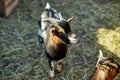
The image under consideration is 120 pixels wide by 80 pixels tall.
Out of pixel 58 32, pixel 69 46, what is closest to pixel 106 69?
pixel 58 32

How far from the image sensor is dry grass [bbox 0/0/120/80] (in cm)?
356

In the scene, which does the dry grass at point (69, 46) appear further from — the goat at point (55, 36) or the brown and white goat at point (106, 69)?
the brown and white goat at point (106, 69)

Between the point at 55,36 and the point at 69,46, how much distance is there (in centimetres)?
100

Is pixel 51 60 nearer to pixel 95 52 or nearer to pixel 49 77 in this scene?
pixel 49 77

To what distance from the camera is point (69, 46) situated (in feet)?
12.9

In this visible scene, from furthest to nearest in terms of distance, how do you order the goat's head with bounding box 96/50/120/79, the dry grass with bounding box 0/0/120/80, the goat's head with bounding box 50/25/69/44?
1. the dry grass with bounding box 0/0/120/80
2. the goat's head with bounding box 50/25/69/44
3. the goat's head with bounding box 96/50/120/79

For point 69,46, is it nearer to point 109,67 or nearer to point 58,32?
point 58,32


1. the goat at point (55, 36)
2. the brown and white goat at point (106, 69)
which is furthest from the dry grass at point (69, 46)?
the brown and white goat at point (106, 69)

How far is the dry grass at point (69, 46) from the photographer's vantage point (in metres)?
3.56

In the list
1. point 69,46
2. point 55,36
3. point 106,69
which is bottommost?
point 69,46

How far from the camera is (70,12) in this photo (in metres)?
4.61

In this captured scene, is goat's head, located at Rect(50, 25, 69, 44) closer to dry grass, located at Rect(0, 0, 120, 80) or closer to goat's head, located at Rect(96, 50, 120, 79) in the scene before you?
goat's head, located at Rect(96, 50, 120, 79)

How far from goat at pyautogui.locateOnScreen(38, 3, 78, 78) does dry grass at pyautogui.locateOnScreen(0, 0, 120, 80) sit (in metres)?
0.29

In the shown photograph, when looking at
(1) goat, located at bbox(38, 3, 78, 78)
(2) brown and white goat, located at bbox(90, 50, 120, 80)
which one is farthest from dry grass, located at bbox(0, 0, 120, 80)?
(2) brown and white goat, located at bbox(90, 50, 120, 80)
